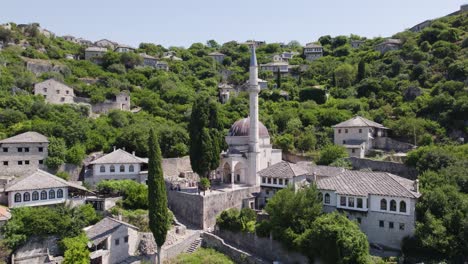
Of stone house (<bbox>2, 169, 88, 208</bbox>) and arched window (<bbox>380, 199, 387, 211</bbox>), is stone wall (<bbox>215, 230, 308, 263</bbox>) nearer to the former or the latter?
arched window (<bbox>380, 199, 387, 211</bbox>)

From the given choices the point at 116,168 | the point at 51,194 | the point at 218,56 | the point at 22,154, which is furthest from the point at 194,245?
the point at 218,56

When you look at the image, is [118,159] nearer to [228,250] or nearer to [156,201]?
[156,201]

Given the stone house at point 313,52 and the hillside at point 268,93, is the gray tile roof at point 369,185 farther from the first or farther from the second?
the stone house at point 313,52

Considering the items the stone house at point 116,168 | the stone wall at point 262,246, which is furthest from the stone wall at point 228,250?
the stone house at point 116,168

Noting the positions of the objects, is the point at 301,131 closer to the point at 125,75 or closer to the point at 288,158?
the point at 288,158

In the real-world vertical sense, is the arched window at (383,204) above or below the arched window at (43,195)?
below
